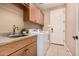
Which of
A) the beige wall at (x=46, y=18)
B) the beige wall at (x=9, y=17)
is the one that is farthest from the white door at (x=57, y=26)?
the beige wall at (x=9, y=17)

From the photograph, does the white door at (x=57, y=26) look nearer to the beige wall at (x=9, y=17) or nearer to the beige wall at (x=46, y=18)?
the beige wall at (x=46, y=18)

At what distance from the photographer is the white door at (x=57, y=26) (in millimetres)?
4668

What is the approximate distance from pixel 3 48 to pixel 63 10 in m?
4.15

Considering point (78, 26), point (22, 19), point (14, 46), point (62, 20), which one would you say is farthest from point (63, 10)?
point (14, 46)

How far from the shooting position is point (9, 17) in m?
2.01

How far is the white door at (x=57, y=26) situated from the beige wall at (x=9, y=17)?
250cm

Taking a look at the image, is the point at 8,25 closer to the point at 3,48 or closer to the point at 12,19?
the point at 12,19

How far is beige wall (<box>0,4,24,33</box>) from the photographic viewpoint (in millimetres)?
1760

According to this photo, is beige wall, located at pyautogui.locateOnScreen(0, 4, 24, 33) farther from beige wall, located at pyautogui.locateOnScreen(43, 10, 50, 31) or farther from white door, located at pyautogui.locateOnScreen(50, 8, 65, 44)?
white door, located at pyautogui.locateOnScreen(50, 8, 65, 44)

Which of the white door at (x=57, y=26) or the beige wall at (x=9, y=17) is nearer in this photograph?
the beige wall at (x=9, y=17)

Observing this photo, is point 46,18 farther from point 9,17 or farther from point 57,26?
point 9,17

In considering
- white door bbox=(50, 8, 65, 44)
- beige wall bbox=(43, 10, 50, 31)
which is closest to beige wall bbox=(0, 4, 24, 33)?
beige wall bbox=(43, 10, 50, 31)

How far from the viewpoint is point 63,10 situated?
4.64 m

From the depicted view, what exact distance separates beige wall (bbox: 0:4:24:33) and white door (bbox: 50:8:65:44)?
250 centimetres
